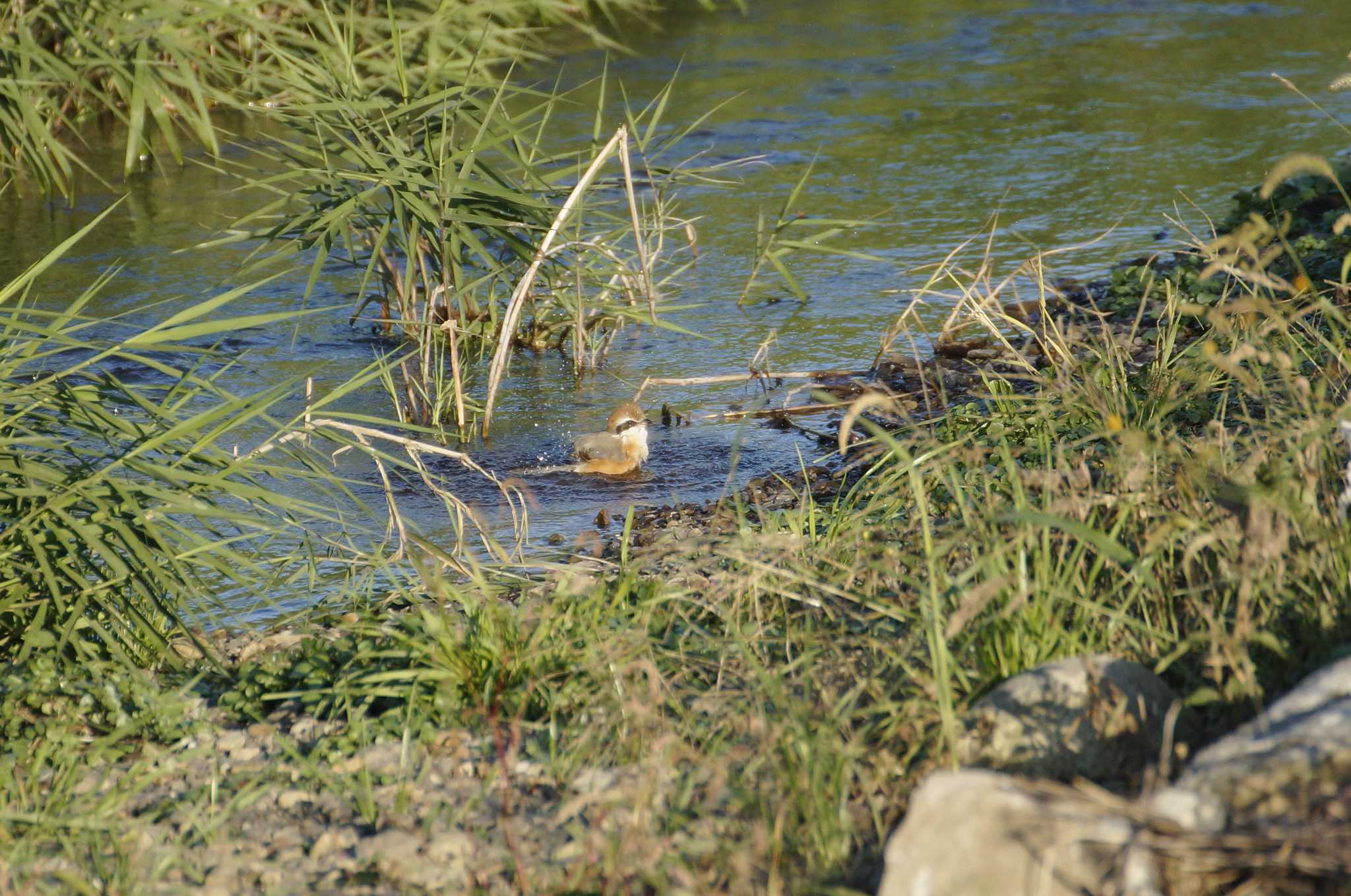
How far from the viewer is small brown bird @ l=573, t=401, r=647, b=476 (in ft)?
16.8

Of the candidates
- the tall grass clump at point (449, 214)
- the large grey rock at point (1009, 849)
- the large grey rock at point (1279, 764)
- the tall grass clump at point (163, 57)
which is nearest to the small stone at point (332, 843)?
the large grey rock at point (1009, 849)

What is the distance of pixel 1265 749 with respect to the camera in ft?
6.82

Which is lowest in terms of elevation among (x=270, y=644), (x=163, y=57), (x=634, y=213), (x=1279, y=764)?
(x=270, y=644)

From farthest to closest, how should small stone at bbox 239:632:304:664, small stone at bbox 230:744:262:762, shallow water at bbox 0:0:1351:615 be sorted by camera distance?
shallow water at bbox 0:0:1351:615 < small stone at bbox 239:632:304:664 < small stone at bbox 230:744:262:762

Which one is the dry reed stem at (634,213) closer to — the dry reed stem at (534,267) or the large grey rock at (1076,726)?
the dry reed stem at (534,267)

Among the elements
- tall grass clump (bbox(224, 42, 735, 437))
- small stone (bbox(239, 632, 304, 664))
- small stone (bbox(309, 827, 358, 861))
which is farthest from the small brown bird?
small stone (bbox(309, 827, 358, 861))

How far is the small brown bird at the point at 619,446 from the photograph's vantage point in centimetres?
513

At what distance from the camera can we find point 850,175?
9.29m

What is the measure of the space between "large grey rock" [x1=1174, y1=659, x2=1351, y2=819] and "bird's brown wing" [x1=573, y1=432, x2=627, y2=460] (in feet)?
10.4

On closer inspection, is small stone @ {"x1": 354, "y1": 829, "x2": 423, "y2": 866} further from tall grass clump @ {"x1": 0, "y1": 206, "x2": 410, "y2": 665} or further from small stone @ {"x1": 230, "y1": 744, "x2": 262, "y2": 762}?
tall grass clump @ {"x1": 0, "y1": 206, "x2": 410, "y2": 665}

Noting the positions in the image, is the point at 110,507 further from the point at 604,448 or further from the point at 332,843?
the point at 604,448

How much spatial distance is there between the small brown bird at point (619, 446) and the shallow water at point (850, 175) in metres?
0.07

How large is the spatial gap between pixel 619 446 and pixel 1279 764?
3.30 m

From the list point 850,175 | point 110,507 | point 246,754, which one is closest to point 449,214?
point 110,507
